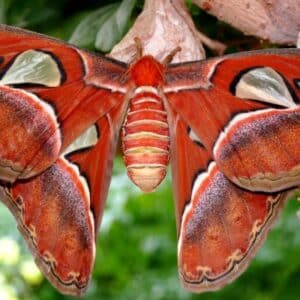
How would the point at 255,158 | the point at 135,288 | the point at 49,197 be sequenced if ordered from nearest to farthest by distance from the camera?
the point at 255,158 → the point at 49,197 → the point at 135,288

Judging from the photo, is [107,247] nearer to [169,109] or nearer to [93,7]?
[93,7]

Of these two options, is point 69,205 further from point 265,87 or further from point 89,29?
point 89,29

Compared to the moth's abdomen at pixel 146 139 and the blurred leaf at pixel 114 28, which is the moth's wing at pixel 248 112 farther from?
the blurred leaf at pixel 114 28

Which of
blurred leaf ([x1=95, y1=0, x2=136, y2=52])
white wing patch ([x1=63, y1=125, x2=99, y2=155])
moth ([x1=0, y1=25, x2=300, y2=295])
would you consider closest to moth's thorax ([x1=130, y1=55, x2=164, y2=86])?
moth ([x1=0, y1=25, x2=300, y2=295])

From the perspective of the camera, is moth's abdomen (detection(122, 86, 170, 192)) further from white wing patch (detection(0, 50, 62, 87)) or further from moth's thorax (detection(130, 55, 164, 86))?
white wing patch (detection(0, 50, 62, 87))

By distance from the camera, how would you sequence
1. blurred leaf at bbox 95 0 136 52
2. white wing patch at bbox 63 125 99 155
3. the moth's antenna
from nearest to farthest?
1. white wing patch at bbox 63 125 99 155
2. the moth's antenna
3. blurred leaf at bbox 95 0 136 52

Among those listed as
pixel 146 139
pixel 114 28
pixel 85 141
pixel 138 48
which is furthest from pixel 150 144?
pixel 114 28

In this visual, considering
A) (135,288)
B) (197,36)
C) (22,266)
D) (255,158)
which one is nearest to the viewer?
(255,158)

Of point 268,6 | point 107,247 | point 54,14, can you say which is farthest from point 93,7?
point 107,247
